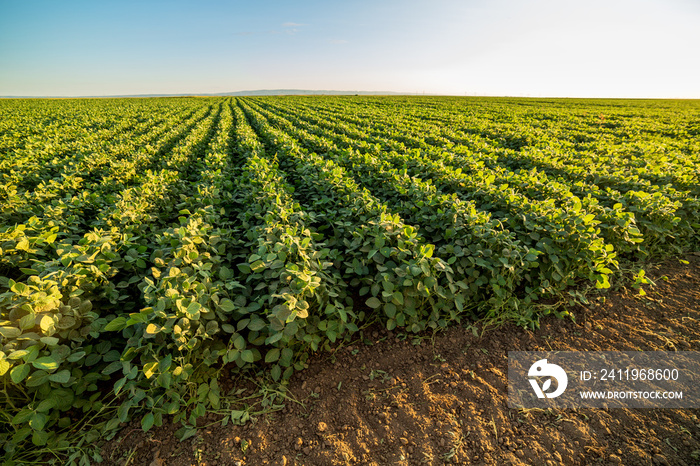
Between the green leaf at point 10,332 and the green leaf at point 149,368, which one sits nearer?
the green leaf at point 10,332

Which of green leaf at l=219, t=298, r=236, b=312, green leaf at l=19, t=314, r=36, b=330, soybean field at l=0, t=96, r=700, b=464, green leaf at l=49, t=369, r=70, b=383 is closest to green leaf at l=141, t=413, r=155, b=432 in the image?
soybean field at l=0, t=96, r=700, b=464

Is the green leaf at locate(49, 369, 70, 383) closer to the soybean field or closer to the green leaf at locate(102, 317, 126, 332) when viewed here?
the soybean field

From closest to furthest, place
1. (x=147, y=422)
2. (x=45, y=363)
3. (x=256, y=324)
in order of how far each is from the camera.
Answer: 1. (x=45, y=363)
2. (x=147, y=422)
3. (x=256, y=324)

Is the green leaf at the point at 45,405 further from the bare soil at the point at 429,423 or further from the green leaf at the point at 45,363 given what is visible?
the bare soil at the point at 429,423

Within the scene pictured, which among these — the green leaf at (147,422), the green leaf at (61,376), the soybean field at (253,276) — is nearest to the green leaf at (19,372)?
the soybean field at (253,276)

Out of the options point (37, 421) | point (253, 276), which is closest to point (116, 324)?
point (37, 421)

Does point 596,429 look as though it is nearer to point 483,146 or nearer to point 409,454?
point 409,454

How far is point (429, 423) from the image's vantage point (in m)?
2.13

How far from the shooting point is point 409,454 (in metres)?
1.95

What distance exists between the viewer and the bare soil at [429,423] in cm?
194

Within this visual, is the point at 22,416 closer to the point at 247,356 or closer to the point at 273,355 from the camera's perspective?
the point at 247,356

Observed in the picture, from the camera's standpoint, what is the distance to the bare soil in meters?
1.94

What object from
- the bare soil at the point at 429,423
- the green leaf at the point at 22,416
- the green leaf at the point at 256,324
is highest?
the green leaf at the point at 256,324

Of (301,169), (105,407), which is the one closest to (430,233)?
(301,169)
